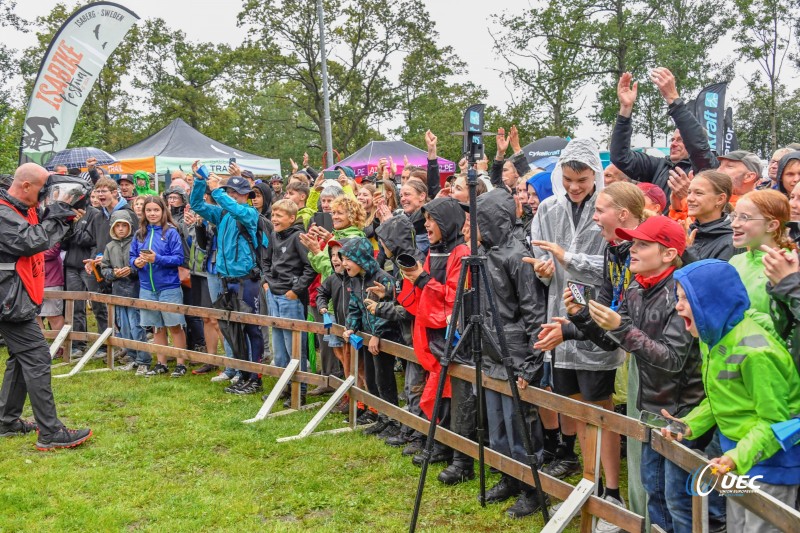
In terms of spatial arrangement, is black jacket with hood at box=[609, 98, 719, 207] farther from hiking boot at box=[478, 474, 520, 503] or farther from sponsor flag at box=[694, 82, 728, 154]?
sponsor flag at box=[694, 82, 728, 154]

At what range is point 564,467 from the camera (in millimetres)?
5117

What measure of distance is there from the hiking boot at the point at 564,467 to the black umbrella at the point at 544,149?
32.6 ft

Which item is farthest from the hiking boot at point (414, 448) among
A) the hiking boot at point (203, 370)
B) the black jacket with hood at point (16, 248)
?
the hiking boot at point (203, 370)

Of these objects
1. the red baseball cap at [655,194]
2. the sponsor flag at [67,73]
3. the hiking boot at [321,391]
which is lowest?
the hiking boot at [321,391]

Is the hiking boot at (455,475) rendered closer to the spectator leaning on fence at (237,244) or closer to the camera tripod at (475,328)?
the camera tripod at (475,328)

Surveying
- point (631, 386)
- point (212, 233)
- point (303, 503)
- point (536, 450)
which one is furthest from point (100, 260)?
point (631, 386)

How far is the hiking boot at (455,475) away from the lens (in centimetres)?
525

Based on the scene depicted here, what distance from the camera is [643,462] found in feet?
11.8

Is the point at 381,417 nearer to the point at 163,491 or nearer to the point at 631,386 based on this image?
the point at 163,491

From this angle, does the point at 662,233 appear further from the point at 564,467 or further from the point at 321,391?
the point at 321,391

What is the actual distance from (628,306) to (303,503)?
8.89ft

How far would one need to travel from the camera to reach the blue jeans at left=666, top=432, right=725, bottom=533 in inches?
126

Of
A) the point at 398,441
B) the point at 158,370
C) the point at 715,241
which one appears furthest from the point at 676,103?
the point at 158,370

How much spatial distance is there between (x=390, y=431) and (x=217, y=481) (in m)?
1.64
